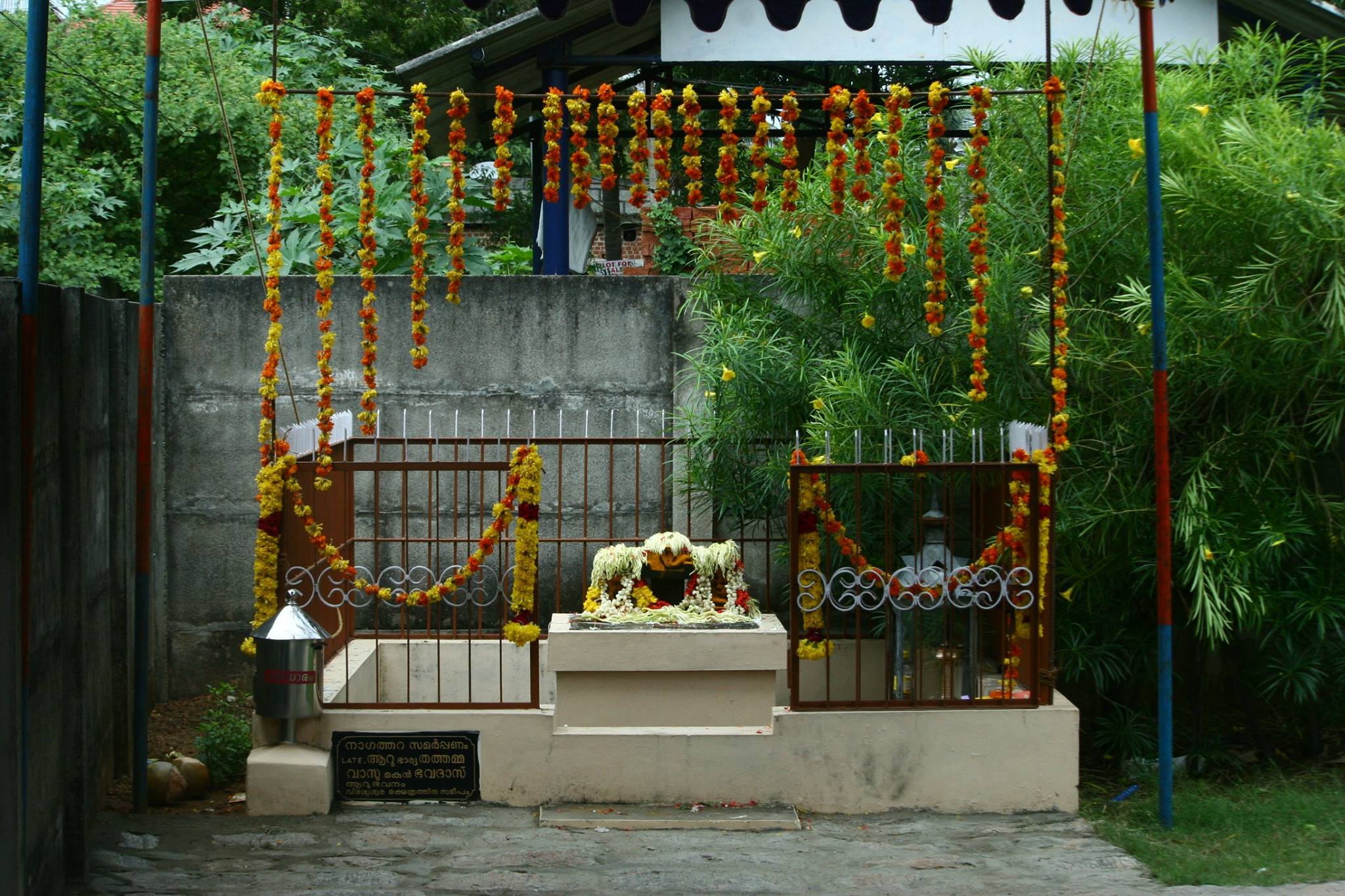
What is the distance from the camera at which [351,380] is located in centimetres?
743

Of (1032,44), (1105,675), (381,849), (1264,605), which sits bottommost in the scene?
(381,849)

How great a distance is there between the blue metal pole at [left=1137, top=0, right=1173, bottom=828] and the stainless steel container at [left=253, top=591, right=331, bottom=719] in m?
3.55

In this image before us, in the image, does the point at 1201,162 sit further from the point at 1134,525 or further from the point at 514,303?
the point at 514,303

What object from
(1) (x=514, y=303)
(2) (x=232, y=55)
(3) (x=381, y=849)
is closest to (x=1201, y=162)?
(1) (x=514, y=303)

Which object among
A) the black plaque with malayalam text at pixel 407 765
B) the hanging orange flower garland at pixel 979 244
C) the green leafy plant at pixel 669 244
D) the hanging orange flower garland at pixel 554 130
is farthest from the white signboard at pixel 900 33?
the black plaque with malayalam text at pixel 407 765

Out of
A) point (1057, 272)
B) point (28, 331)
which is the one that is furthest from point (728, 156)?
point (28, 331)

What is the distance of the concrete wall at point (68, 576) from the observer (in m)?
3.83

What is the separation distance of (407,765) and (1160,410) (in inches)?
140

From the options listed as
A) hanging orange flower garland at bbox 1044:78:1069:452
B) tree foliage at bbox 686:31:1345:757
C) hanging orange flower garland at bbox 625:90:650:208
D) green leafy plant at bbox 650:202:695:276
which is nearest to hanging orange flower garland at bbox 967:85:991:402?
hanging orange flower garland at bbox 1044:78:1069:452

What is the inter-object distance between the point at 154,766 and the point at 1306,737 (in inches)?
222

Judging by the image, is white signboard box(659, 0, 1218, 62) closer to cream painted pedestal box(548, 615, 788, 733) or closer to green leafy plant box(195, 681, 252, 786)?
cream painted pedestal box(548, 615, 788, 733)

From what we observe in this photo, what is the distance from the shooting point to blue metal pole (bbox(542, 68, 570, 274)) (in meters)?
8.73

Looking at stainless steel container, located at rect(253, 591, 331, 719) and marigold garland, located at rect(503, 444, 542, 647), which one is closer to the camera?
stainless steel container, located at rect(253, 591, 331, 719)

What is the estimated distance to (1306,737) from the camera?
6.73 meters
